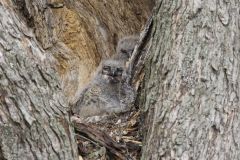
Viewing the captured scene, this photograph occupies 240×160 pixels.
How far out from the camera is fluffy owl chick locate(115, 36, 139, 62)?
213 inches

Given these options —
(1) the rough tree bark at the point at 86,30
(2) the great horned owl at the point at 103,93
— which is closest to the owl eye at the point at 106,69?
(2) the great horned owl at the point at 103,93

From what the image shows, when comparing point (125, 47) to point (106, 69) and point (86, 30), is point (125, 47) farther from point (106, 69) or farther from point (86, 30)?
point (86, 30)

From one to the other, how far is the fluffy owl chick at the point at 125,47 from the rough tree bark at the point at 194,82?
1.50 metres

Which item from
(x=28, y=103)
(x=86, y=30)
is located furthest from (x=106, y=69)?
(x=28, y=103)

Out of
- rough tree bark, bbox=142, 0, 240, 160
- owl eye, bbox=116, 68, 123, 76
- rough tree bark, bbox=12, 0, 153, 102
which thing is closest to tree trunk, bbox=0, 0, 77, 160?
rough tree bark, bbox=142, 0, 240, 160

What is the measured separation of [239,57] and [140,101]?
3.23 ft

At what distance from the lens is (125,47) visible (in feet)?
17.9

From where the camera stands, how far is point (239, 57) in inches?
141

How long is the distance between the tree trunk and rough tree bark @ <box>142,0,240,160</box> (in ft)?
2.03

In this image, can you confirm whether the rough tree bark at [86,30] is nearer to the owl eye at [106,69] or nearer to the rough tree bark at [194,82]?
the owl eye at [106,69]

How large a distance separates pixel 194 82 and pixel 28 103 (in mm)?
1095

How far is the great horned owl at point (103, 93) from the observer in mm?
5164

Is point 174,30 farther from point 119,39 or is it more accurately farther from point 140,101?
point 119,39

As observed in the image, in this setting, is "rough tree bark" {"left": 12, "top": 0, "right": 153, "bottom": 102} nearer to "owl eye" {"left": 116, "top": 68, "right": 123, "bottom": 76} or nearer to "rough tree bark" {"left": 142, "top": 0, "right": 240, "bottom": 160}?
"owl eye" {"left": 116, "top": 68, "right": 123, "bottom": 76}
